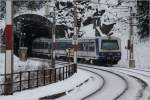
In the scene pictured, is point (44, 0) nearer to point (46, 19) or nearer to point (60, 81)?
point (46, 19)

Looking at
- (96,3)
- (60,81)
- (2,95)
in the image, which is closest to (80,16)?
(96,3)

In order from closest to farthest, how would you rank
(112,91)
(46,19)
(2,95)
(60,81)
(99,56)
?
1. (2,95)
2. (112,91)
3. (60,81)
4. (99,56)
5. (46,19)

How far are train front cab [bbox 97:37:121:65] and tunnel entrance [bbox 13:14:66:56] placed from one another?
1789 centimetres

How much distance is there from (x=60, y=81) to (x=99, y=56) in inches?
755

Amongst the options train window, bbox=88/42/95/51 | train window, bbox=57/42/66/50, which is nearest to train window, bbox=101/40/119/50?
train window, bbox=88/42/95/51

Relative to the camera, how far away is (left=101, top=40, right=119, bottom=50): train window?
50.0 meters

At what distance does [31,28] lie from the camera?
78.9 meters

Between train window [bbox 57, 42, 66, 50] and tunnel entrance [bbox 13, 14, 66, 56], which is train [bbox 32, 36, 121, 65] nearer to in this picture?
train window [bbox 57, 42, 66, 50]

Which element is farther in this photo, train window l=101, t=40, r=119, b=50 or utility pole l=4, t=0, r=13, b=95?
train window l=101, t=40, r=119, b=50

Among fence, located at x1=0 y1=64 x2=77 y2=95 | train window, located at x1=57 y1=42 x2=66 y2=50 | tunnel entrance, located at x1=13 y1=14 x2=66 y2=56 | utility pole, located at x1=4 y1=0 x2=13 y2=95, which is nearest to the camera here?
utility pole, located at x1=4 y1=0 x2=13 y2=95

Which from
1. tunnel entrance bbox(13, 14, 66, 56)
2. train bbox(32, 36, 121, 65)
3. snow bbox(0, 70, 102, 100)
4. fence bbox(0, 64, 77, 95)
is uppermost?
tunnel entrance bbox(13, 14, 66, 56)

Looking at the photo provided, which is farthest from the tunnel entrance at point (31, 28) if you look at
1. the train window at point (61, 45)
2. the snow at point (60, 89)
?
the snow at point (60, 89)

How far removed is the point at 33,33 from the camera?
261ft

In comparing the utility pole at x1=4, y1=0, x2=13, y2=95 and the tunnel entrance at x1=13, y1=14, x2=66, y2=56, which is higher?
the tunnel entrance at x1=13, y1=14, x2=66, y2=56
